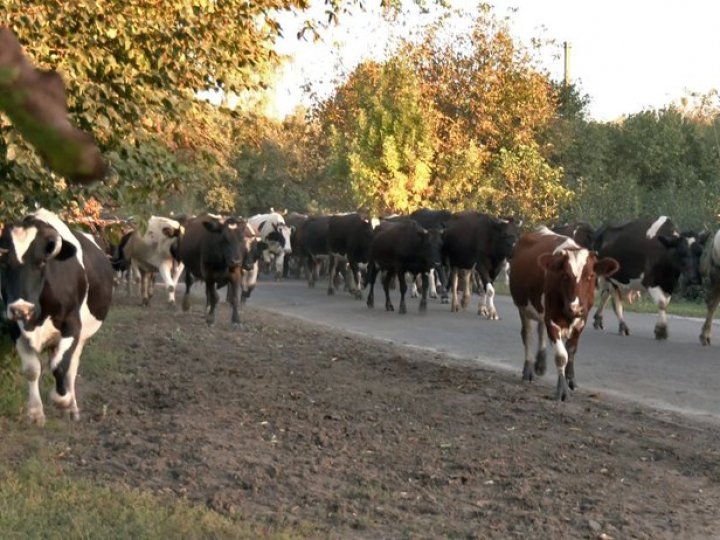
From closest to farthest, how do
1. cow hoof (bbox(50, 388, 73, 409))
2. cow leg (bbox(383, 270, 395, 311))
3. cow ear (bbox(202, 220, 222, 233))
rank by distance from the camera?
cow hoof (bbox(50, 388, 73, 409)), cow ear (bbox(202, 220, 222, 233)), cow leg (bbox(383, 270, 395, 311))

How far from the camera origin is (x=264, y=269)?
4234cm

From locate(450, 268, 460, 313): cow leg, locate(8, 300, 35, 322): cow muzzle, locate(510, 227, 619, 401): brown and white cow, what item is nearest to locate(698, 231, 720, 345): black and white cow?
locate(510, 227, 619, 401): brown and white cow

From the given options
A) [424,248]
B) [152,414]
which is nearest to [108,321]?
[424,248]

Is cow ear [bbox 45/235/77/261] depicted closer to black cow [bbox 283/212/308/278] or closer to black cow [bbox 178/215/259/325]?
black cow [bbox 178/215/259/325]

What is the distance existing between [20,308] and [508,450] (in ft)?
12.0

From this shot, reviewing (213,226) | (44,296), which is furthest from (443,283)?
(44,296)

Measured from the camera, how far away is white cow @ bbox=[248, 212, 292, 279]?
35.4 m

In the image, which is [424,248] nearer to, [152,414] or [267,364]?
[267,364]

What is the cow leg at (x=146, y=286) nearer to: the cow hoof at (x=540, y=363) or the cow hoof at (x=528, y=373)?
the cow hoof at (x=528, y=373)

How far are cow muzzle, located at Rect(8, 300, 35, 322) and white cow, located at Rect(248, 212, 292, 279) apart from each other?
26.1 metres

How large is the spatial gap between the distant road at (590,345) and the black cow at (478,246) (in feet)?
2.45

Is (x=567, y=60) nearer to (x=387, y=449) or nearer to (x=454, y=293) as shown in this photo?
(x=454, y=293)

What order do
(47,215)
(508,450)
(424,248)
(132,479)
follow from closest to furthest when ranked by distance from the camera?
1. (132,479)
2. (508,450)
3. (47,215)
4. (424,248)

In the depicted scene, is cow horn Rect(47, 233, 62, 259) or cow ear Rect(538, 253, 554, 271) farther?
cow ear Rect(538, 253, 554, 271)
